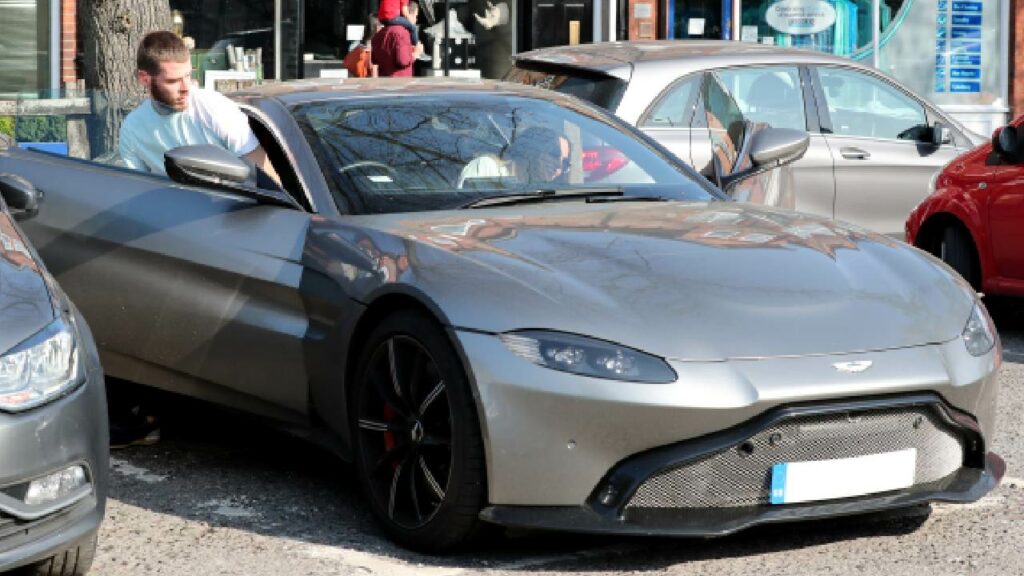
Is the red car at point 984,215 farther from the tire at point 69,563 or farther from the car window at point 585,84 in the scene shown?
the tire at point 69,563

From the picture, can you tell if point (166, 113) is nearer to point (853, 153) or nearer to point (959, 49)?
point (853, 153)

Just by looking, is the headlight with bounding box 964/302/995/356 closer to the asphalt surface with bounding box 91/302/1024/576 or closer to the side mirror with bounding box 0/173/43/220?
the asphalt surface with bounding box 91/302/1024/576

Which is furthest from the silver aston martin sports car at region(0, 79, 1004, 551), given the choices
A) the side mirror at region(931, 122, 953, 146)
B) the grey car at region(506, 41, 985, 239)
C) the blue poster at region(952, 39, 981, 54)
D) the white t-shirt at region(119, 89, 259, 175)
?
the blue poster at region(952, 39, 981, 54)

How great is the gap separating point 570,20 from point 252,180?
45.8 feet

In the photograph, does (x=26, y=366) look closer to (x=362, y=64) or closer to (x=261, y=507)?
(x=261, y=507)

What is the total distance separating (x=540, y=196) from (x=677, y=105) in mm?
4786

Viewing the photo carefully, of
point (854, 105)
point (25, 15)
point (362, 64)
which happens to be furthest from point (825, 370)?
point (25, 15)

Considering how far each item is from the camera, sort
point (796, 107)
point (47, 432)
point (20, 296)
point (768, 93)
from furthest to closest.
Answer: point (796, 107)
point (768, 93)
point (20, 296)
point (47, 432)

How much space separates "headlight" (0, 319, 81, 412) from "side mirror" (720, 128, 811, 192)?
10.1 feet

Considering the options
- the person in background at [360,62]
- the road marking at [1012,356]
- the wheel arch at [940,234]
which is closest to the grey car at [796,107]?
the wheel arch at [940,234]

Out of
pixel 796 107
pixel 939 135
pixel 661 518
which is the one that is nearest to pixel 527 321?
pixel 661 518

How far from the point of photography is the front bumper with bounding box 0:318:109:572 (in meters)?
4.81

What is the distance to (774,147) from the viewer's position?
7344 millimetres

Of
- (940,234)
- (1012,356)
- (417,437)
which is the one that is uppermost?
(417,437)
